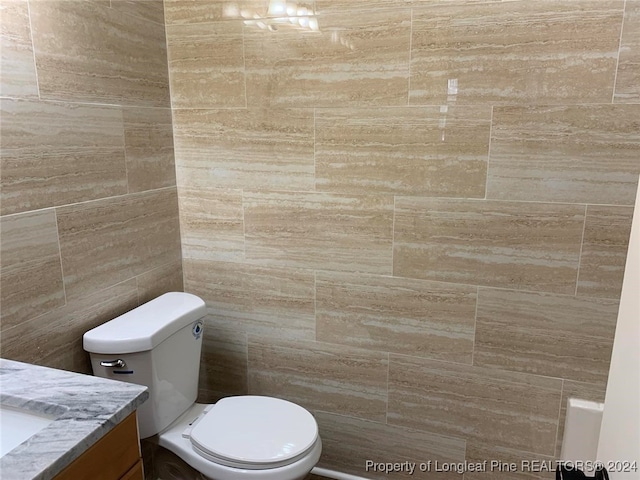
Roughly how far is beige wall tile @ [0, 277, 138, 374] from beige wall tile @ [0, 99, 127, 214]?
352mm

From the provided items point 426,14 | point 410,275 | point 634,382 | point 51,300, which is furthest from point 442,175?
point 51,300

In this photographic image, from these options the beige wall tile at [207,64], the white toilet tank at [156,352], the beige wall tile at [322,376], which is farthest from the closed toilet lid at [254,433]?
the beige wall tile at [207,64]

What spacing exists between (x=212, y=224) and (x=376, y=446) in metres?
1.18

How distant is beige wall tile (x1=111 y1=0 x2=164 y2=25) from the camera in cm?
174

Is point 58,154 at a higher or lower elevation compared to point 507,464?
higher

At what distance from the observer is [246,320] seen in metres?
2.15

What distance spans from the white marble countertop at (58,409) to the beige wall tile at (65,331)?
0.21 meters

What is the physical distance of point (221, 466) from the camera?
5.16 ft

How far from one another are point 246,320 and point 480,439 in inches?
42.3

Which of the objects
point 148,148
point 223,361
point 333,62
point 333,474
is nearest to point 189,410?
point 223,361

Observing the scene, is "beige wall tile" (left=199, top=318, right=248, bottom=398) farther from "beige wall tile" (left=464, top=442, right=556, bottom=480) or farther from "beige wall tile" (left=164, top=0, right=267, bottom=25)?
"beige wall tile" (left=164, top=0, right=267, bottom=25)

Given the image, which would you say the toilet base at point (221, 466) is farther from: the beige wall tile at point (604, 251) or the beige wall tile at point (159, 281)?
the beige wall tile at point (604, 251)

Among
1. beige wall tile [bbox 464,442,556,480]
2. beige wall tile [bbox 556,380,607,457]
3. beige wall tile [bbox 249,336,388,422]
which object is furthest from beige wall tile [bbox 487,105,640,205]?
beige wall tile [bbox 464,442,556,480]

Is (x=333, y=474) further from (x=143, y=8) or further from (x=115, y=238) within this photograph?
(x=143, y=8)
